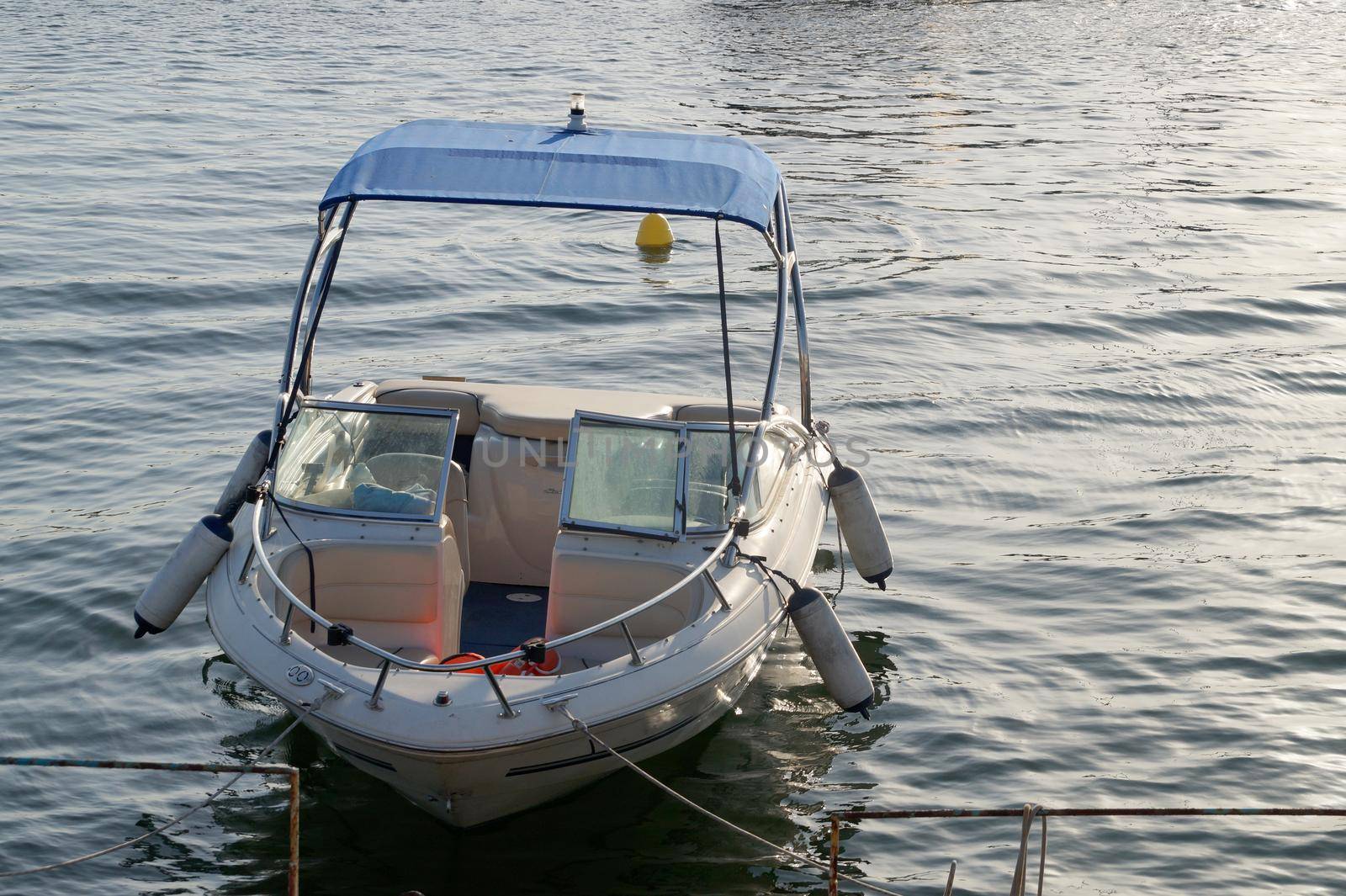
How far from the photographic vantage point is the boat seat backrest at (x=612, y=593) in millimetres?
6938

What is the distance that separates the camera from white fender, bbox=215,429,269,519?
7527 millimetres

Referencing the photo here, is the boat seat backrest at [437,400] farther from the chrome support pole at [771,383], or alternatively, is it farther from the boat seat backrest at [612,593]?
the chrome support pole at [771,383]

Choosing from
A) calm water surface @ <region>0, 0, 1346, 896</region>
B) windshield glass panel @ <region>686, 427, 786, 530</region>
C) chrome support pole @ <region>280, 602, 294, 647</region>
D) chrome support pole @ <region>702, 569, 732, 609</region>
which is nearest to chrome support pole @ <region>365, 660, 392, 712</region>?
chrome support pole @ <region>280, 602, 294, 647</region>

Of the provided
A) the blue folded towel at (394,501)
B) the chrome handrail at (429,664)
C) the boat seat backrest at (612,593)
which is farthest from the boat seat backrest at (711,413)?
the blue folded towel at (394,501)

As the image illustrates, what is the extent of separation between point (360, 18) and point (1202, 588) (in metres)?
26.3

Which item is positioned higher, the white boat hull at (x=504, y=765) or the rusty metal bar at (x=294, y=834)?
the rusty metal bar at (x=294, y=834)

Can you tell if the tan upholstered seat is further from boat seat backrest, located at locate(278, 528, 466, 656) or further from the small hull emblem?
the small hull emblem

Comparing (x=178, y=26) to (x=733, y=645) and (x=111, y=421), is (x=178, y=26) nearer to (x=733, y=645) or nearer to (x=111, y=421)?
(x=111, y=421)

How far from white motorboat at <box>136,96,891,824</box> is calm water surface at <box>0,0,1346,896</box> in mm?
692

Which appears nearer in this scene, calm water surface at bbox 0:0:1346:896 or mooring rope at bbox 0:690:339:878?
mooring rope at bbox 0:690:339:878

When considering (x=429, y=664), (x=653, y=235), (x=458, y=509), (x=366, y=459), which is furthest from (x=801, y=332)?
(x=653, y=235)

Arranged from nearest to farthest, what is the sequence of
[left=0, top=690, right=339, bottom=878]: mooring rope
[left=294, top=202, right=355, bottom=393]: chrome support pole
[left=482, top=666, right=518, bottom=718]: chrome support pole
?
[left=0, top=690, right=339, bottom=878]: mooring rope, [left=482, top=666, right=518, bottom=718]: chrome support pole, [left=294, top=202, right=355, bottom=393]: chrome support pole

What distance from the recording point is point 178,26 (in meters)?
28.6

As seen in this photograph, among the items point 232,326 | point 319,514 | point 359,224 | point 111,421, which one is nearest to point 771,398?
point 319,514
